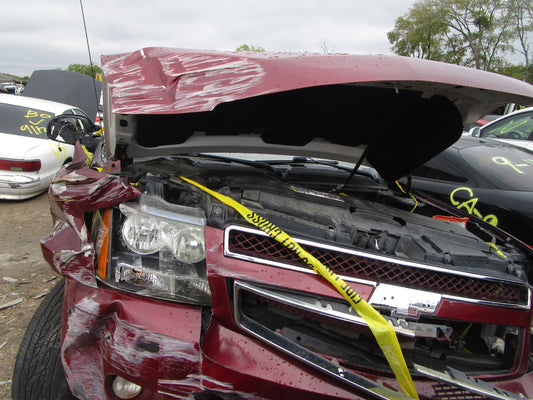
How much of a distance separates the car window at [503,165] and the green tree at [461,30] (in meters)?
24.1

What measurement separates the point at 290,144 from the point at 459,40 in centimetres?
2887

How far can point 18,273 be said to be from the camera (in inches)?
133

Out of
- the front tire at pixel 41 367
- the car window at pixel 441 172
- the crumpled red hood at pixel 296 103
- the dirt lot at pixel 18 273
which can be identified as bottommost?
the dirt lot at pixel 18 273

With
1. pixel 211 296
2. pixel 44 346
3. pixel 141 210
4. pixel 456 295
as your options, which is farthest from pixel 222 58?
pixel 44 346

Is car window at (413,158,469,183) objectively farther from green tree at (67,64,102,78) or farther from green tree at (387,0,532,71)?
green tree at (387,0,532,71)

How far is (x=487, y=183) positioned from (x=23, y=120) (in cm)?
612

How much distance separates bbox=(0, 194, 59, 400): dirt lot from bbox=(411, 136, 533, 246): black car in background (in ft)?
11.2

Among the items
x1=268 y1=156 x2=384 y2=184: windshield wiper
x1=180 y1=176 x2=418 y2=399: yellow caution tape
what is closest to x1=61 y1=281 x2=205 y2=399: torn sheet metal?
x1=180 y1=176 x2=418 y2=399: yellow caution tape

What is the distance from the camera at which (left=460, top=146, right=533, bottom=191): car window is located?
3322mm

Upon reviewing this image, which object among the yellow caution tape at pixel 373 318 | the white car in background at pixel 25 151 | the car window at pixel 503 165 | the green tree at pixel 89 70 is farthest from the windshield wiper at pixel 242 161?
the white car in background at pixel 25 151

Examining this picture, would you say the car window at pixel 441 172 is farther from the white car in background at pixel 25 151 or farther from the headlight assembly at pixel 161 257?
the white car in background at pixel 25 151

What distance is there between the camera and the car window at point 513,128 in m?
5.97

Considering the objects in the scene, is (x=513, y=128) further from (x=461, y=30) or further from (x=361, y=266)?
(x=461, y=30)

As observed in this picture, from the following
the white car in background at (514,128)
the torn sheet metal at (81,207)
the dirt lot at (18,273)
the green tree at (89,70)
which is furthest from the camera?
the white car in background at (514,128)
